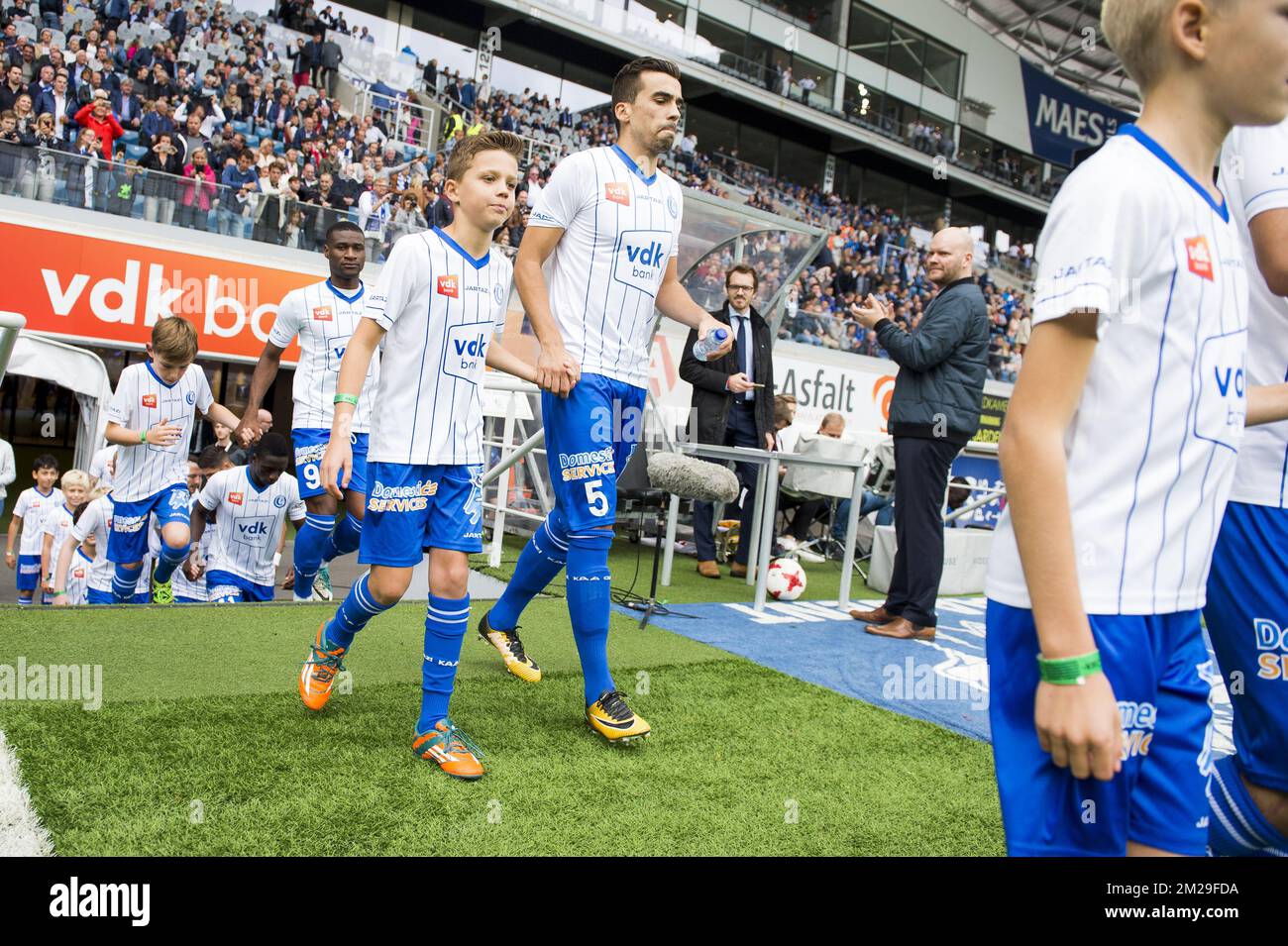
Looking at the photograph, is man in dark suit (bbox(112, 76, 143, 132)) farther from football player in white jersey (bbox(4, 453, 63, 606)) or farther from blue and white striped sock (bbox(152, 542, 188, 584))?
blue and white striped sock (bbox(152, 542, 188, 584))

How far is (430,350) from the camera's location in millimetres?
3275

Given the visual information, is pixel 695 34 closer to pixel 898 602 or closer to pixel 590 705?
pixel 898 602

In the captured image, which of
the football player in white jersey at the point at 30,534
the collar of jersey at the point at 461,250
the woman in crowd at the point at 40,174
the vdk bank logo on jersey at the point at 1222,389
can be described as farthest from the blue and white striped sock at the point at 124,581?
the woman in crowd at the point at 40,174

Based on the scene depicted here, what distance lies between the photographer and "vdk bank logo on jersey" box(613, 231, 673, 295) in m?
3.46

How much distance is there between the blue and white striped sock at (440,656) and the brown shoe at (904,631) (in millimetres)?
3192

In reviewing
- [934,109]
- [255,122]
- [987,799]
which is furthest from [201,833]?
[934,109]

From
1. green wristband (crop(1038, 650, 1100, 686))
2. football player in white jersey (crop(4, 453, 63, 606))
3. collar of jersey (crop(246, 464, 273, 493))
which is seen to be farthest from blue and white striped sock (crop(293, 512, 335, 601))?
green wristband (crop(1038, 650, 1100, 686))

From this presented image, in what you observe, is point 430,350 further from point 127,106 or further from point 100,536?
point 127,106

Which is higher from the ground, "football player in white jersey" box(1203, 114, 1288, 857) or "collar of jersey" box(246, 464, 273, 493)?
"football player in white jersey" box(1203, 114, 1288, 857)

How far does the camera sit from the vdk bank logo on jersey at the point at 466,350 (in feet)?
10.8

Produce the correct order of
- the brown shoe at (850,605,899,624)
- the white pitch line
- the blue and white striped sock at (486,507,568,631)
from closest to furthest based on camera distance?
the white pitch line < the blue and white striped sock at (486,507,568,631) < the brown shoe at (850,605,899,624)

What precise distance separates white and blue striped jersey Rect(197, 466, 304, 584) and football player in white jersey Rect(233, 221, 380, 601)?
45 cm

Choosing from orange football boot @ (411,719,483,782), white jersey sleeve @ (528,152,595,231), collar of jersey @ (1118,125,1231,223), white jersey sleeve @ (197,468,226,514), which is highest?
white jersey sleeve @ (528,152,595,231)

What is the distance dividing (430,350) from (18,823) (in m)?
1.75
